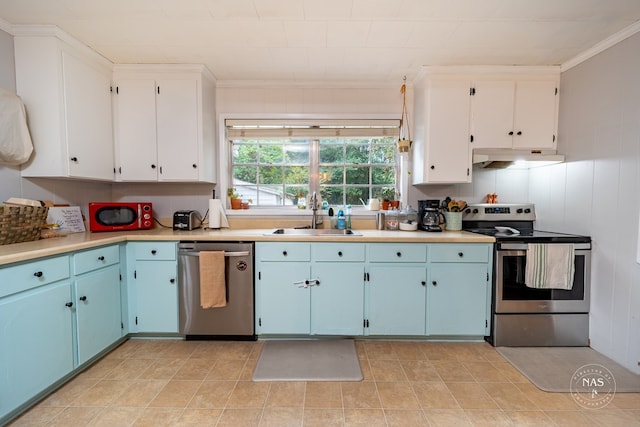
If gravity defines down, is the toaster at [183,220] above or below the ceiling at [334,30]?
below

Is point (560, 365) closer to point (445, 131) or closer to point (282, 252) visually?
point (445, 131)

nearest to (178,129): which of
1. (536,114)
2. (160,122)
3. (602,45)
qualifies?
(160,122)

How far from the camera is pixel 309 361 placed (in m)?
2.13

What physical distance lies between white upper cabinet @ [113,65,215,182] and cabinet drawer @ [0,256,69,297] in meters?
1.11

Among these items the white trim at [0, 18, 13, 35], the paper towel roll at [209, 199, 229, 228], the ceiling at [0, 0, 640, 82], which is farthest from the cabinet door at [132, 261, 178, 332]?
the white trim at [0, 18, 13, 35]

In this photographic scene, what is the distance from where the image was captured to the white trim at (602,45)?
2012 mm

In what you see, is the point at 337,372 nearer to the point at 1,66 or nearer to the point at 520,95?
the point at 520,95

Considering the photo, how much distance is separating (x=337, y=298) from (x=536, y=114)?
2.45 m

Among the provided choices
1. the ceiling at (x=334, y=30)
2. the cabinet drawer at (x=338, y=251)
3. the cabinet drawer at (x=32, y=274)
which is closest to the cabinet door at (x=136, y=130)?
the ceiling at (x=334, y=30)

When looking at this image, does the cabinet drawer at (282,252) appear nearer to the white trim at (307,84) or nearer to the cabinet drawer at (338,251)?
the cabinet drawer at (338,251)

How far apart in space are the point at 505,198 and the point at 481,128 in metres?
0.83

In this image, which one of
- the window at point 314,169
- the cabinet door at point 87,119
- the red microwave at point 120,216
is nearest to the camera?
the cabinet door at point 87,119

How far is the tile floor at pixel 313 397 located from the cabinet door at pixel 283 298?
31 cm

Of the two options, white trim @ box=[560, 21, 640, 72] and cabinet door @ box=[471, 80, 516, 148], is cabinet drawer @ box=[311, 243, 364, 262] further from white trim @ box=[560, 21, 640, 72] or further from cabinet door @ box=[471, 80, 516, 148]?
white trim @ box=[560, 21, 640, 72]
